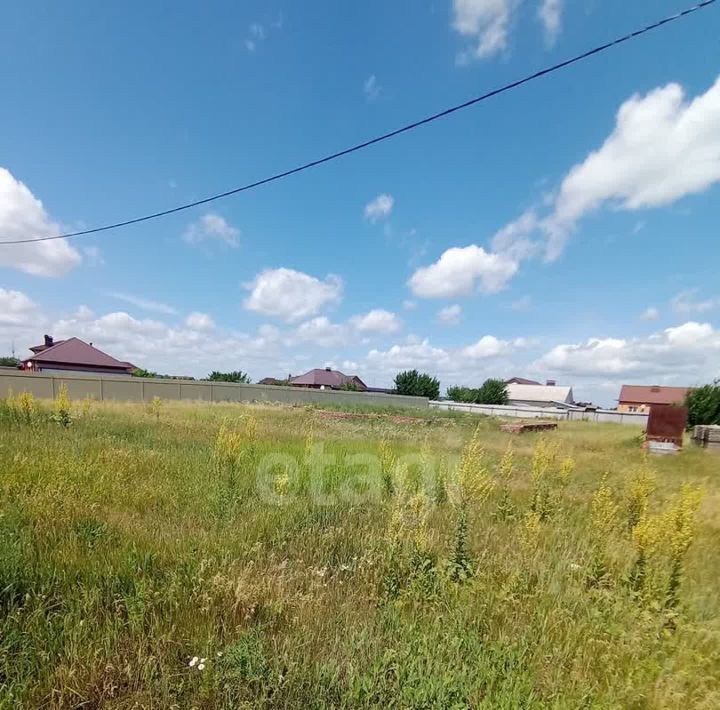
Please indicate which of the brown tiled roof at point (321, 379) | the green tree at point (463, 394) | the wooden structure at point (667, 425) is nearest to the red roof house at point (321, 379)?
the brown tiled roof at point (321, 379)

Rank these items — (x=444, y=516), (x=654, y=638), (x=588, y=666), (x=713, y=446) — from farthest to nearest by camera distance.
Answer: (x=713, y=446), (x=444, y=516), (x=654, y=638), (x=588, y=666)

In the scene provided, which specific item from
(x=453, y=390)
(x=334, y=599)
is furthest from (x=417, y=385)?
(x=334, y=599)

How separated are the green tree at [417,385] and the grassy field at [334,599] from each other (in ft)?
177

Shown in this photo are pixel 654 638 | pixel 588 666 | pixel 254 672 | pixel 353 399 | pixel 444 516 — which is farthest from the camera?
pixel 353 399

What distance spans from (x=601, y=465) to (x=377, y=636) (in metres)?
9.58

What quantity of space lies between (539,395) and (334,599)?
7186cm

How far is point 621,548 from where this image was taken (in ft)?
12.6

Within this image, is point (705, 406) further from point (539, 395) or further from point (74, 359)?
point (74, 359)

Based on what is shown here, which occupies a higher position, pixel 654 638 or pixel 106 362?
pixel 106 362

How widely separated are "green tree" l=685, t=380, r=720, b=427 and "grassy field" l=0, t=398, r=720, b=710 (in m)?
21.9

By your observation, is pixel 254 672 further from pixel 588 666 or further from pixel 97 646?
pixel 588 666

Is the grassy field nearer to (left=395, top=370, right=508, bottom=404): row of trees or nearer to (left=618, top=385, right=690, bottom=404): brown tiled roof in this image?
(left=395, top=370, right=508, bottom=404): row of trees

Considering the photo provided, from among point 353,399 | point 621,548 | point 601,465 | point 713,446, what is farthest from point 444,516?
point 353,399

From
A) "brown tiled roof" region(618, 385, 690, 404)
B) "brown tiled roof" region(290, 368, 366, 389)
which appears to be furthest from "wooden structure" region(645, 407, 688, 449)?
"brown tiled roof" region(618, 385, 690, 404)
